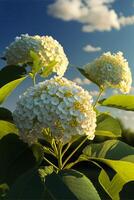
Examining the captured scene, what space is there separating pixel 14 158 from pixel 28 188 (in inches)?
11.3

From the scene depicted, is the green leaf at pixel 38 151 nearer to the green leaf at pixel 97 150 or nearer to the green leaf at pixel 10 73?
the green leaf at pixel 97 150

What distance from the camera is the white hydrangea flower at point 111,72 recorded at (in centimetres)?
239

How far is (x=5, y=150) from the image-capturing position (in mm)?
1825

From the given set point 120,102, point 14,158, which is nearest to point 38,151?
point 14,158

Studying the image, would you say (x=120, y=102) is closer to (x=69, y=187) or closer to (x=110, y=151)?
(x=110, y=151)

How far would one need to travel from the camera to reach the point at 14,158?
1.83 m

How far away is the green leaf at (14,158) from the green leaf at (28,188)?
0.20m

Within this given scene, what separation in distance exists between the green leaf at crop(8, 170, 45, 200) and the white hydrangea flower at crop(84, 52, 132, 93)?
859mm

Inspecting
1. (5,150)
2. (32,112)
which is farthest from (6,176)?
(32,112)

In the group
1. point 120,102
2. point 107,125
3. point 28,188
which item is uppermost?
point 120,102

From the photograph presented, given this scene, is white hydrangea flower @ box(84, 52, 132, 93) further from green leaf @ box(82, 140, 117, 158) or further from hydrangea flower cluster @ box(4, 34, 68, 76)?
green leaf @ box(82, 140, 117, 158)

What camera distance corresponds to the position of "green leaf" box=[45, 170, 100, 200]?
1.55 meters

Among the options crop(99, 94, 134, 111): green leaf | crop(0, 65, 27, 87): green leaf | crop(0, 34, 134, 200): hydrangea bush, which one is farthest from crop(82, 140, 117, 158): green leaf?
crop(0, 65, 27, 87): green leaf

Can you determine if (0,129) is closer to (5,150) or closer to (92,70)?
(5,150)
